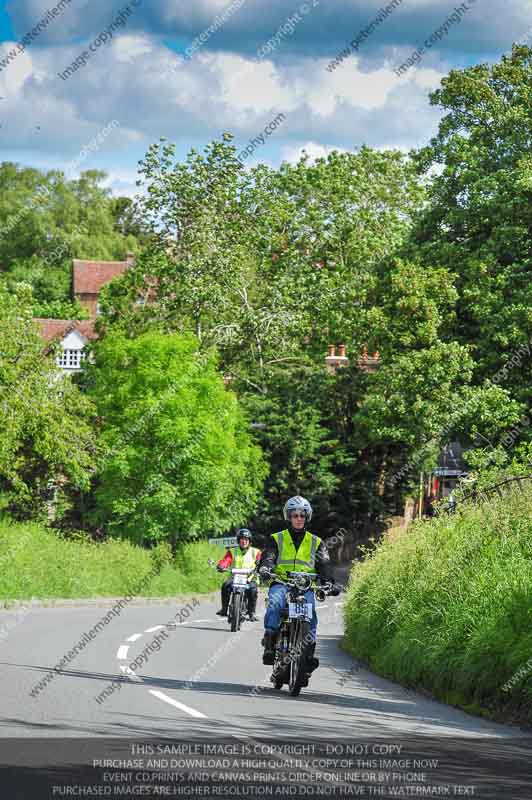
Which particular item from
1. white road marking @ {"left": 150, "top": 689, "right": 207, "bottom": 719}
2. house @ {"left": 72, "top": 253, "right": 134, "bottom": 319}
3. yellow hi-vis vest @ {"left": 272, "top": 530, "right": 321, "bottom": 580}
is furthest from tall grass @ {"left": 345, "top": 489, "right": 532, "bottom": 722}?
house @ {"left": 72, "top": 253, "right": 134, "bottom": 319}

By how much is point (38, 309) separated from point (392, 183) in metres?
35.5

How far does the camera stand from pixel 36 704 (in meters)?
12.5

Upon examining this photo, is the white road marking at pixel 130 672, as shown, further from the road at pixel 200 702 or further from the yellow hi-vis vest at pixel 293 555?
the yellow hi-vis vest at pixel 293 555

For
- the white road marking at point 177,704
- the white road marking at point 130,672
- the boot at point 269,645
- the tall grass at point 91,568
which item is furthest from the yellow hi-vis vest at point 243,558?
the white road marking at point 177,704

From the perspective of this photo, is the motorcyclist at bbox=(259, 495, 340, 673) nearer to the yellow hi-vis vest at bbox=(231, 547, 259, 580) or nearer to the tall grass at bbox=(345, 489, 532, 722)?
the tall grass at bbox=(345, 489, 532, 722)

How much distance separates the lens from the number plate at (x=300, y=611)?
14.5 meters

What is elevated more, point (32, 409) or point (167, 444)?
point (32, 409)

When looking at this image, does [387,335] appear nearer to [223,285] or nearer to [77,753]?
[223,285]

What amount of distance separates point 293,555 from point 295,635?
3.00 feet

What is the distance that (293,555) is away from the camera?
49.1ft

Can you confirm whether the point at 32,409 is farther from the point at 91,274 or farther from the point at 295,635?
the point at 91,274

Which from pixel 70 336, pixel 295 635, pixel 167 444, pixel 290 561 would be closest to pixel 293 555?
pixel 290 561

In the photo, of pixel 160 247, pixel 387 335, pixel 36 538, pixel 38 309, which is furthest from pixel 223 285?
pixel 38 309

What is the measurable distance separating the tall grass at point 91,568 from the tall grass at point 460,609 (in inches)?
539
